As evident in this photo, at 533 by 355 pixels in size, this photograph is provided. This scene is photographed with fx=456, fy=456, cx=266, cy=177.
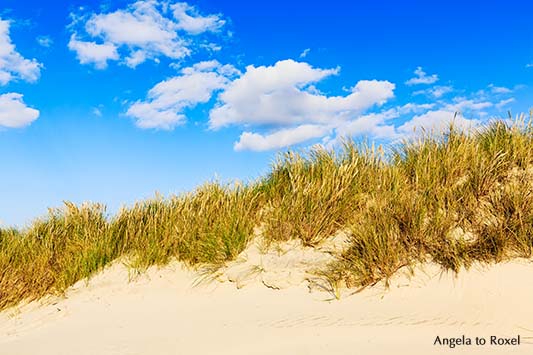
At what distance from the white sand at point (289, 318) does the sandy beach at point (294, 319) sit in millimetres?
11

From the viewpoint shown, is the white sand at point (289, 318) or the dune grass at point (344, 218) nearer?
the white sand at point (289, 318)

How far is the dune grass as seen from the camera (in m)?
5.12

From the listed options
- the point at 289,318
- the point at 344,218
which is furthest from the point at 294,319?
the point at 344,218

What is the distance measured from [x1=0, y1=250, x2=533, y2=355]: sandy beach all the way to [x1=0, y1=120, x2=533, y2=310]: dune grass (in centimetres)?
25

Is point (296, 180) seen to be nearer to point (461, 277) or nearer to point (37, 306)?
point (461, 277)

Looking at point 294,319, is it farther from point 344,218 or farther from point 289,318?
point 344,218

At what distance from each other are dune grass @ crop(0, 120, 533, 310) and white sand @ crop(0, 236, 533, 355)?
0.26 m

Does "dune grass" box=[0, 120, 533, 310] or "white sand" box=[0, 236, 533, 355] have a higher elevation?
"dune grass" box=[0, 120, 533, 310]

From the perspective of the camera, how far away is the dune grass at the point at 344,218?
5124mm

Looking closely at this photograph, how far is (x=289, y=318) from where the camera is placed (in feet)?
16.5

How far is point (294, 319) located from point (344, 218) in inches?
63.0

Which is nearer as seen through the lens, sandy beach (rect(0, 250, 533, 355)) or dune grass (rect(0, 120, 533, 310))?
sandy beach (rect(0, 250, 533, 355))

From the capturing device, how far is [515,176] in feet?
19.2

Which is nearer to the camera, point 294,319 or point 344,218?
point 294,319
